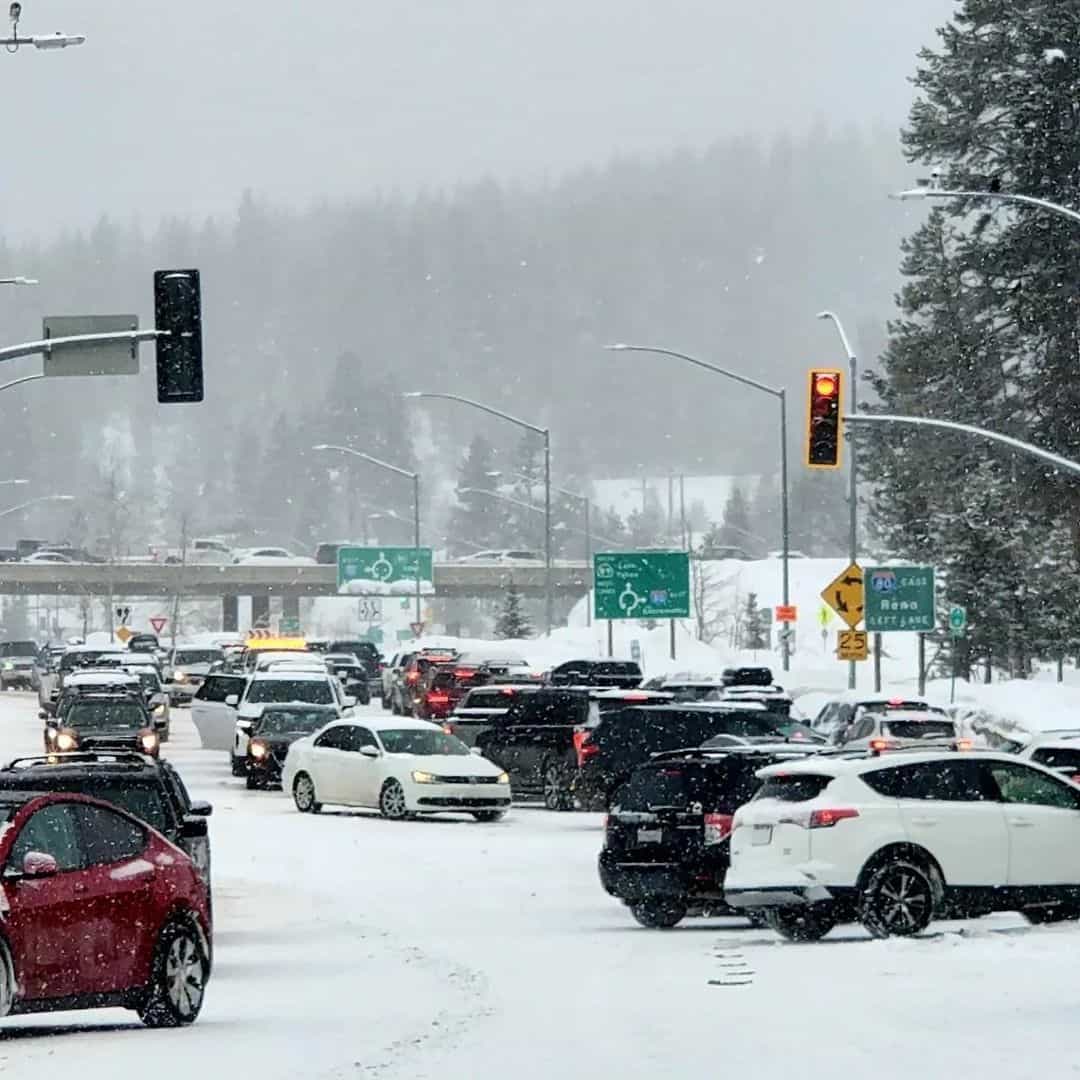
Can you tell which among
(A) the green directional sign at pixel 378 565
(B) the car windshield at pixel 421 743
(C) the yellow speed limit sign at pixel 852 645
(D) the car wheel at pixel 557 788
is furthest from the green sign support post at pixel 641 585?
(A) the green directional sign at pixel 378 565

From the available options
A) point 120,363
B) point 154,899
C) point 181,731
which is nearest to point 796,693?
point 181,731

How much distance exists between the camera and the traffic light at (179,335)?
3016cm

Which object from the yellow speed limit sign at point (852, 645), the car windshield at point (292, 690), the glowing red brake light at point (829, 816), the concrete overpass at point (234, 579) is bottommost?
the glowing red brake light at point (829, 816)

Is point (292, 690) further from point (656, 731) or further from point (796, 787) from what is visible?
point (796, 787)

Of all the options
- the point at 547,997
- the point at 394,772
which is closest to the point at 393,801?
the point at 394,772

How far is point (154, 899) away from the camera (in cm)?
1539

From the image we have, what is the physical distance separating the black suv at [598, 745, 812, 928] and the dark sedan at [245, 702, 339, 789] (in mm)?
19338

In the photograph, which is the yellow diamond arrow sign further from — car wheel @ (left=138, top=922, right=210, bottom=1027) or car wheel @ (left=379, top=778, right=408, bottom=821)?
car wheel @ (left=138, top=922, right=210, bottom=1027)

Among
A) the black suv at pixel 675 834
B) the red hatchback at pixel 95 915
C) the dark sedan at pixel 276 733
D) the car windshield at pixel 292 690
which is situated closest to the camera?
the red hatchback at pixel 95 915

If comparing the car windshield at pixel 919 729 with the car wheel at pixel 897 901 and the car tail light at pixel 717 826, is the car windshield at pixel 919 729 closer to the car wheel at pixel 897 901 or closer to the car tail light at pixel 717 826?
the car tail light at pixel 717 826

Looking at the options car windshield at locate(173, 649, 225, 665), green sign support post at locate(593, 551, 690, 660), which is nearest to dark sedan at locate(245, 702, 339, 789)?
green sign support post at locate(593, 551, 690, 660)

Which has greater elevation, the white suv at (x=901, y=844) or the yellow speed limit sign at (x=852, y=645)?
the yellow speed limit sign at (x=852, y=645)

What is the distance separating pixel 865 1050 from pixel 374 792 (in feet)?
Result: 75.0

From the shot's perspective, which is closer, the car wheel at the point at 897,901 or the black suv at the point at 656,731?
the car wheel at the point at 897,901
